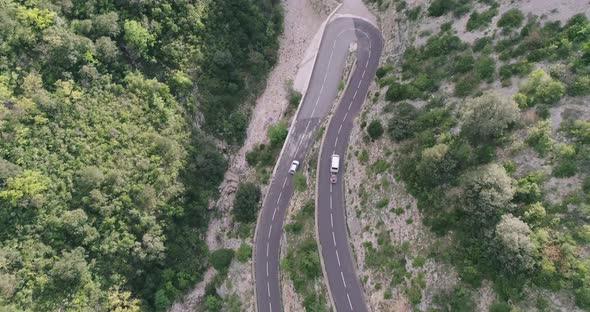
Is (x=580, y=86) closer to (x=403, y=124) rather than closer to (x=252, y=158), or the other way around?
(x=403, y=124)

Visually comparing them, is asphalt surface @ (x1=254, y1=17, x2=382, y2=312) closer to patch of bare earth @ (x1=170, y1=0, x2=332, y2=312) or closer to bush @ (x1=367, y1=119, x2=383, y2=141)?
patch of bare earth @ (x1=170, y1=0, x2=332, y2=312)

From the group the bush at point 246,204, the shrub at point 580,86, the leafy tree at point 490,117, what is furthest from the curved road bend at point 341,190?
the shrub at point 580,86

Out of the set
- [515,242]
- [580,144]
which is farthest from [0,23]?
[580,144]

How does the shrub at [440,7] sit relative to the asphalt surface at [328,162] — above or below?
above

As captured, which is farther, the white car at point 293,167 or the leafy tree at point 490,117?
the white car at point 293,167

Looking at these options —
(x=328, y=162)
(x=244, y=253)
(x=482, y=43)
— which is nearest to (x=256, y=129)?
(x=328, y=162)

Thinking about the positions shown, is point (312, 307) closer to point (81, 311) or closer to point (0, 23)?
point (81, 311)

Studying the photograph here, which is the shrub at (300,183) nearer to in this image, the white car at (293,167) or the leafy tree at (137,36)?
the white car at (293,167)
